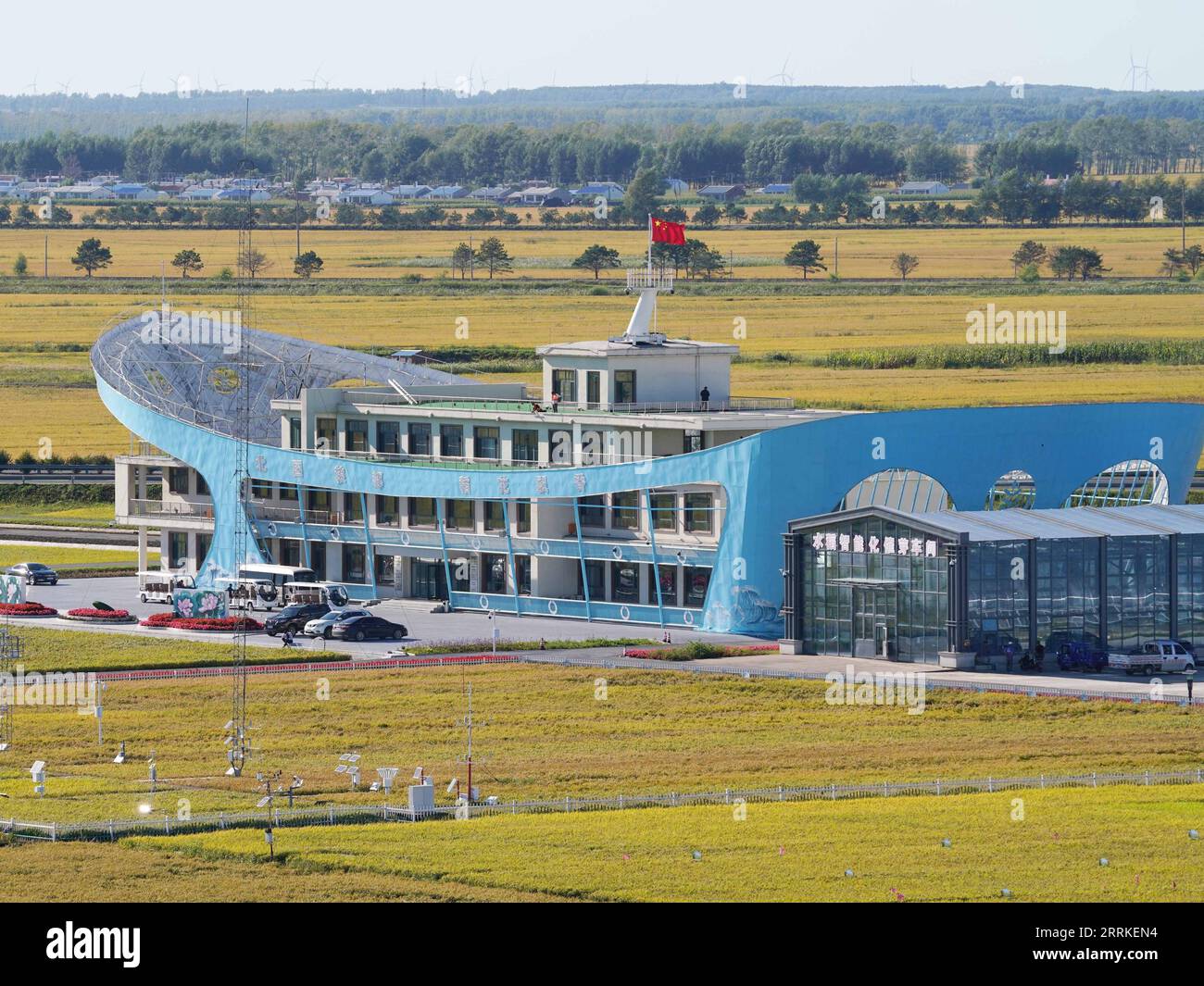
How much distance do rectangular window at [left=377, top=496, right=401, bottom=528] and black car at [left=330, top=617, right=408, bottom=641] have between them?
10.5 metres

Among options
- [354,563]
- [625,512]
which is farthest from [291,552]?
[625,512]

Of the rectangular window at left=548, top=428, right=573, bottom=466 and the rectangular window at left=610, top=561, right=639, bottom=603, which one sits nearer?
the rectangular window at left=610, top=561, right=639, bottom=603

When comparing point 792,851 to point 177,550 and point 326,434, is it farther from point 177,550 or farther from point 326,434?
point 177,550

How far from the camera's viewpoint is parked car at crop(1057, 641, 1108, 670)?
65.6 meters

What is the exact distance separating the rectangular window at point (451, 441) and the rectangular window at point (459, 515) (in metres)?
2.67

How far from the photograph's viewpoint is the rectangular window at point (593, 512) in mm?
79000

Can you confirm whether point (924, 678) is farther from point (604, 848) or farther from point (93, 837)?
point (93, 837)

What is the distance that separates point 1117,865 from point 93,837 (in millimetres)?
18976
